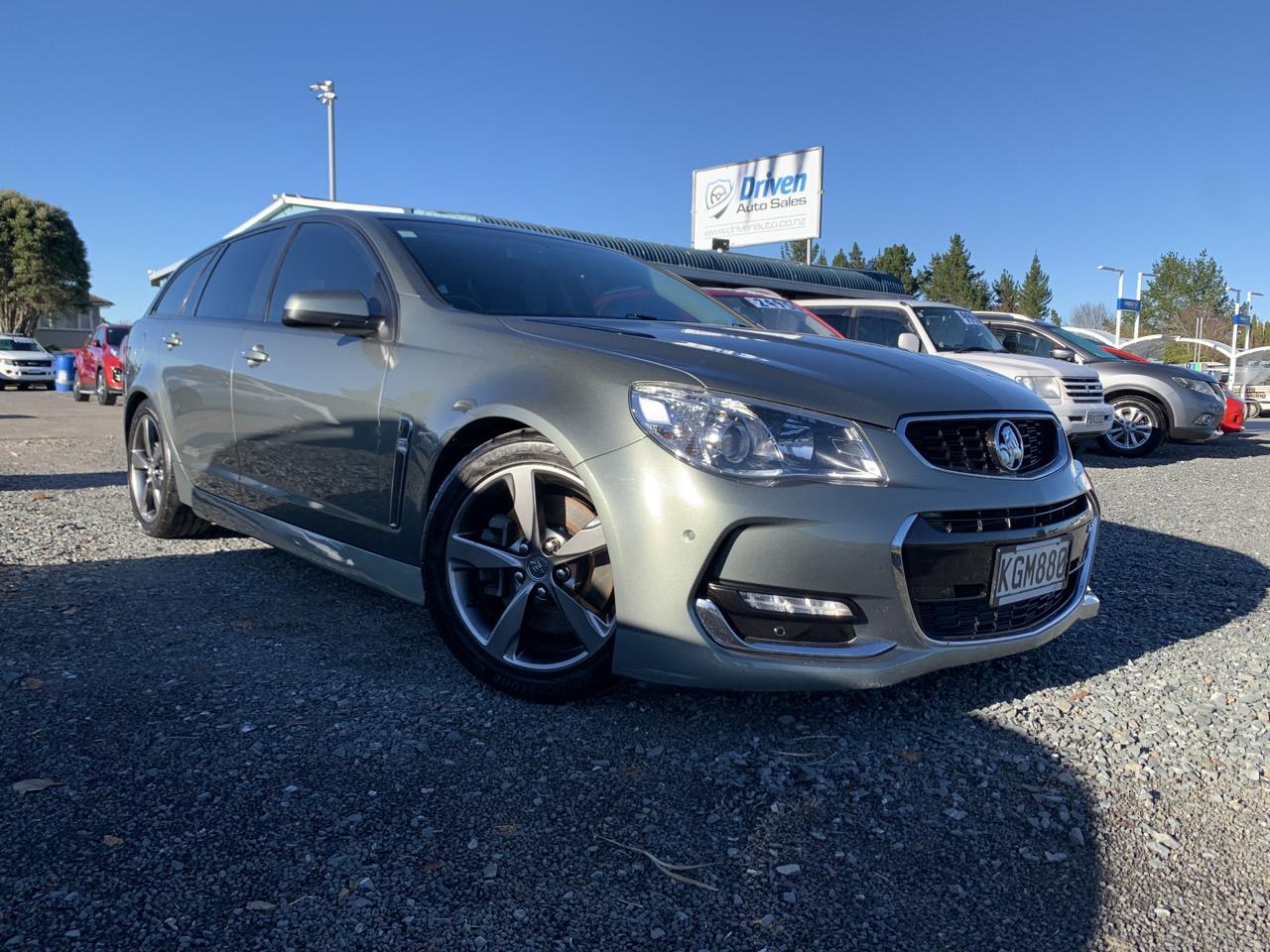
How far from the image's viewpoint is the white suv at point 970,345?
9.33 meters

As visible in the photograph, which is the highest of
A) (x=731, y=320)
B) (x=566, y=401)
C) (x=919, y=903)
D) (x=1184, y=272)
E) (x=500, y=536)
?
(x=1184, y=272)

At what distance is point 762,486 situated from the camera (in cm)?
233

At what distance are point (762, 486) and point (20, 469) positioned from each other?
7060 millimetres

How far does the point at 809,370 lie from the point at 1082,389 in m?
7.96

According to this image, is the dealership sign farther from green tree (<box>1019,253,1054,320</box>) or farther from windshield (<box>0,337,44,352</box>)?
green tree (<box>1019,253,1054,320</box>)

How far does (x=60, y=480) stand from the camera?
6828mm

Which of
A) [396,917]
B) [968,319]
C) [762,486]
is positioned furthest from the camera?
[968,319]

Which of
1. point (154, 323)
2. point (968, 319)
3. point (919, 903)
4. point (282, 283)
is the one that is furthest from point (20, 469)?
point (968, 319)

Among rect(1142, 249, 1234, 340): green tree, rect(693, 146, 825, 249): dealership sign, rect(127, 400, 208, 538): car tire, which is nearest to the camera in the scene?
rect(127, 400, 208, 538): car tire

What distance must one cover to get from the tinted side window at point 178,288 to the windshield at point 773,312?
391 cm

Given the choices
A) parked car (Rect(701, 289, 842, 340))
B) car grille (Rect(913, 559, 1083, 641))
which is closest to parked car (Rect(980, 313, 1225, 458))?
parked car (Rect(701, 289, 842, 340))

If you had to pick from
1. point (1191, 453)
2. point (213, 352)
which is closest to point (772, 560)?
point (213, 352)

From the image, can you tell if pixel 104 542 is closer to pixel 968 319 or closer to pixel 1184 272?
pixel 968 319

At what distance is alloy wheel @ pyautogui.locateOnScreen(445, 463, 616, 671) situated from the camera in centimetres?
260
